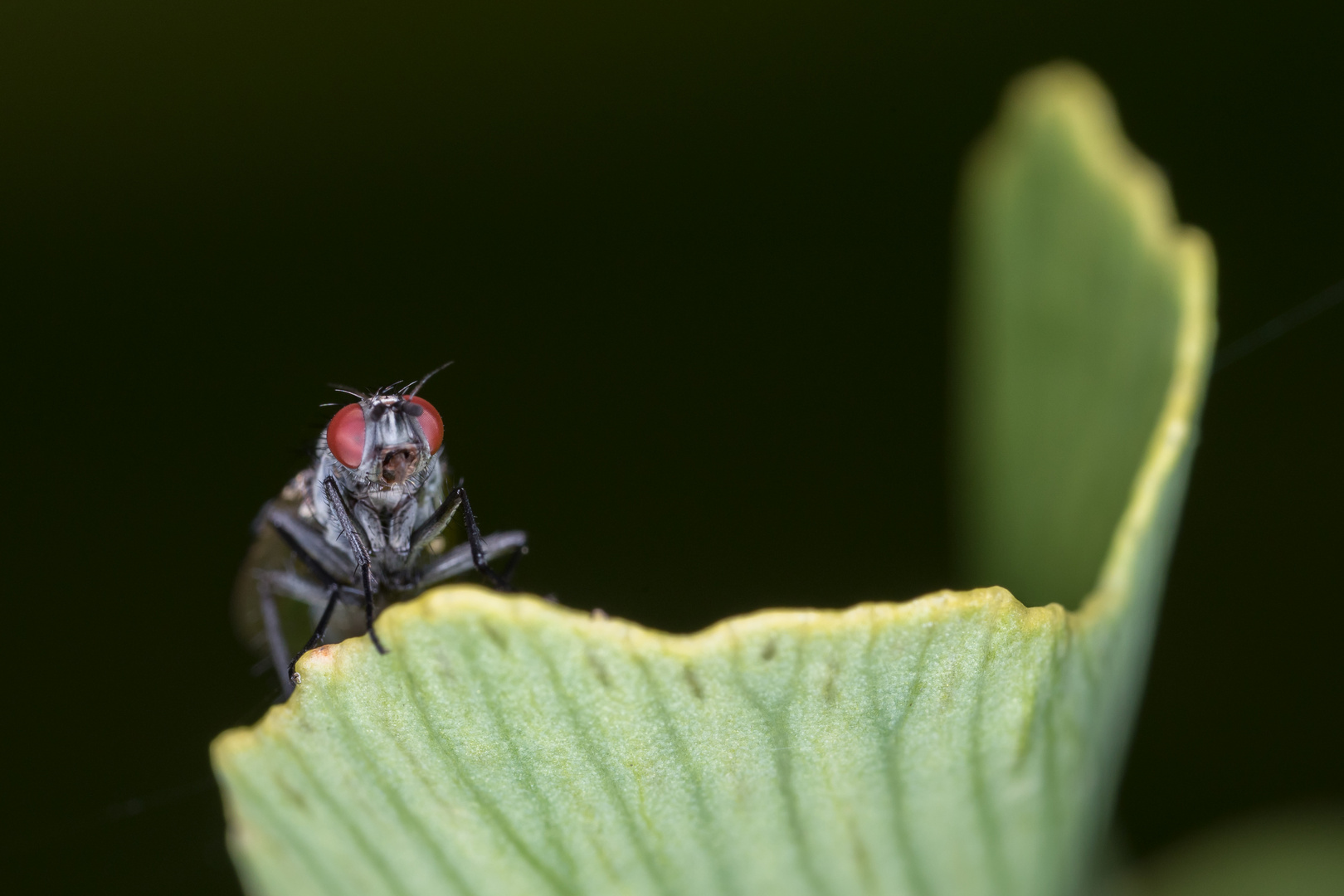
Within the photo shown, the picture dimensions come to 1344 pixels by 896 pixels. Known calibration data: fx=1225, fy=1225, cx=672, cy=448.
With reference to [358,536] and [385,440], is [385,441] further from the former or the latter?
[358,536]

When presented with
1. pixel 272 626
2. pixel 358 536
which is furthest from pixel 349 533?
pixel 272 626

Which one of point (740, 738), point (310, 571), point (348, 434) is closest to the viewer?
point (740, 738)

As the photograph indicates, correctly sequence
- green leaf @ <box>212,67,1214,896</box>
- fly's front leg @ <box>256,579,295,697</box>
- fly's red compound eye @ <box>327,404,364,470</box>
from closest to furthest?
green leaf @ <box>212,67,1214,896</box> → fly's red compound eye @ <box>327,404,364,470</box> → fly's front leg @ <box>256,579,295,697</box>

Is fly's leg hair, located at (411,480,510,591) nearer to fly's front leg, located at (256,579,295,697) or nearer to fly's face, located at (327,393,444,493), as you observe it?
fly's face, located at (327,393,444,493)

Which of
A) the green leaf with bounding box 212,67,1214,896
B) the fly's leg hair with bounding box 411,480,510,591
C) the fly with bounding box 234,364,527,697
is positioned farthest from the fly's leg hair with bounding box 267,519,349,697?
the green leaf with bounding box 212,67,1214,896

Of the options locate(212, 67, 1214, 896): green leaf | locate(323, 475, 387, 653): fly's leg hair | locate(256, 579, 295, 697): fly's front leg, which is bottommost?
locate(212, 67, 1214, 896): green leaf

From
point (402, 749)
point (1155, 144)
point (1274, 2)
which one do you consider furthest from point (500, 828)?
point (1274, 2)
